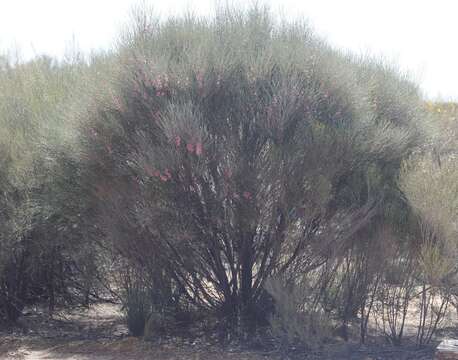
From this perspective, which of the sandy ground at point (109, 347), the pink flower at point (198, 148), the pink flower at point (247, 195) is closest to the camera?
the pink flower at point (198, 148)

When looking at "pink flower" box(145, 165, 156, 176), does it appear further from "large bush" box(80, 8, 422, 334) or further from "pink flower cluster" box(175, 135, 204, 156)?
"pink flower cluster" box(175, 135, 204, 156)

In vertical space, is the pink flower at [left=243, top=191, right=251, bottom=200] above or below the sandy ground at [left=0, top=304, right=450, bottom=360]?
above

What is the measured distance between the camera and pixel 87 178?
29.3ft

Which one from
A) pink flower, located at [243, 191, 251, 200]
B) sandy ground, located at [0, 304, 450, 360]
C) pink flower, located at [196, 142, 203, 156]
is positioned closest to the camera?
pink flower, located at [196, 142, 203, 156]

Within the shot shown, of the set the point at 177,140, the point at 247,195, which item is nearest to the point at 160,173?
the point at 177,140

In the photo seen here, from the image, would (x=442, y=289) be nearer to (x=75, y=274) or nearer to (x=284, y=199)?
(x=284, y=199)

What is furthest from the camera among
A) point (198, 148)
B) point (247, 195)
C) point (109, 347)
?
point (109, 347)

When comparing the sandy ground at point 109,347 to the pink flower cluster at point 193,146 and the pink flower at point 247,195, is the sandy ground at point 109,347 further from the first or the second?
the pink flower cluster at point 193,146

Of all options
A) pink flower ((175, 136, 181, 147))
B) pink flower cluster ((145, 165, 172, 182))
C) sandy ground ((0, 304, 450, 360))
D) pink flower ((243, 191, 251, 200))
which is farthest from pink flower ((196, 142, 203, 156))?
sandy ground ((0, 304, 450, 360))

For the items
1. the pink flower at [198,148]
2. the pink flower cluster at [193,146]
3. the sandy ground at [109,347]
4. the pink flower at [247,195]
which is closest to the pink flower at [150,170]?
the pink flower cluster at [193,146]

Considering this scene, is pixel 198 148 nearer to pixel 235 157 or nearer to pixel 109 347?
pixel 235 157

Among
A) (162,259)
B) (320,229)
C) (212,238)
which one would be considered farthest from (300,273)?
(162,259)

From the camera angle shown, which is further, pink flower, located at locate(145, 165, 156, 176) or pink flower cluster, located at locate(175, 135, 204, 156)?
pink flower, located at locate(145, 165, 156, 176)

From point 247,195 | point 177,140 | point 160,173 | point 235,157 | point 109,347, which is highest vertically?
point 177,140
